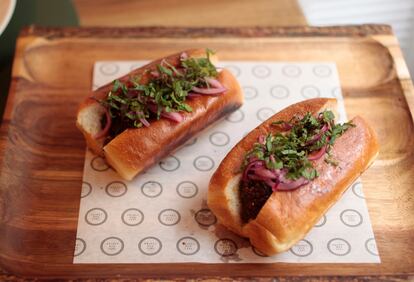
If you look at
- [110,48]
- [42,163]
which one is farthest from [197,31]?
[42,163]

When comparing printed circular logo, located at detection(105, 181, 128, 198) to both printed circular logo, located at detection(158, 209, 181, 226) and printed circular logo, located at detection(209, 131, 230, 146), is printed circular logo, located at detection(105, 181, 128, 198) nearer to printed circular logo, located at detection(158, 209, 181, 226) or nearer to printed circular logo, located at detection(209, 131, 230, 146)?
printed circular logo, located at detection(158, 209, 181, 226)

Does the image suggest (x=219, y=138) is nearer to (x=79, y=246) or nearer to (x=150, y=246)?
(x=150, y=246)

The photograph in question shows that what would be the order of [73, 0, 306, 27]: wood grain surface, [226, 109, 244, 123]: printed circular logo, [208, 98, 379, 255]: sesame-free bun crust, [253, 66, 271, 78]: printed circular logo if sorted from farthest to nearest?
1. [73, 0, 306, 27]: wood grain surface
2. [253, 66, 271, 78]: printed circular logo
3. [226, 109, 244, 123]: printed circular logo
4. [208, 98, 379, 255]: sesame-free bun crust

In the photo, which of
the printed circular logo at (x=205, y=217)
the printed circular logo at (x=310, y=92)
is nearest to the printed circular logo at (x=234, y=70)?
the printed circular logo at (x=310, y=92)

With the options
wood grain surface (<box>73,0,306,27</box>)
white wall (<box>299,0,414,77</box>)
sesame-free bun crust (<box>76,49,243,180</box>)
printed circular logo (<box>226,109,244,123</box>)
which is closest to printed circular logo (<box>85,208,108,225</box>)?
sesame-free bun crust (<box>76,49,243,180</box>)

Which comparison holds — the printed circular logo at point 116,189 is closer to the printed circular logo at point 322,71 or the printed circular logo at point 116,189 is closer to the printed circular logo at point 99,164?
the printed circular logo at point 99,164

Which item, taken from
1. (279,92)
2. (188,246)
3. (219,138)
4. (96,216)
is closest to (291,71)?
(279,92)
